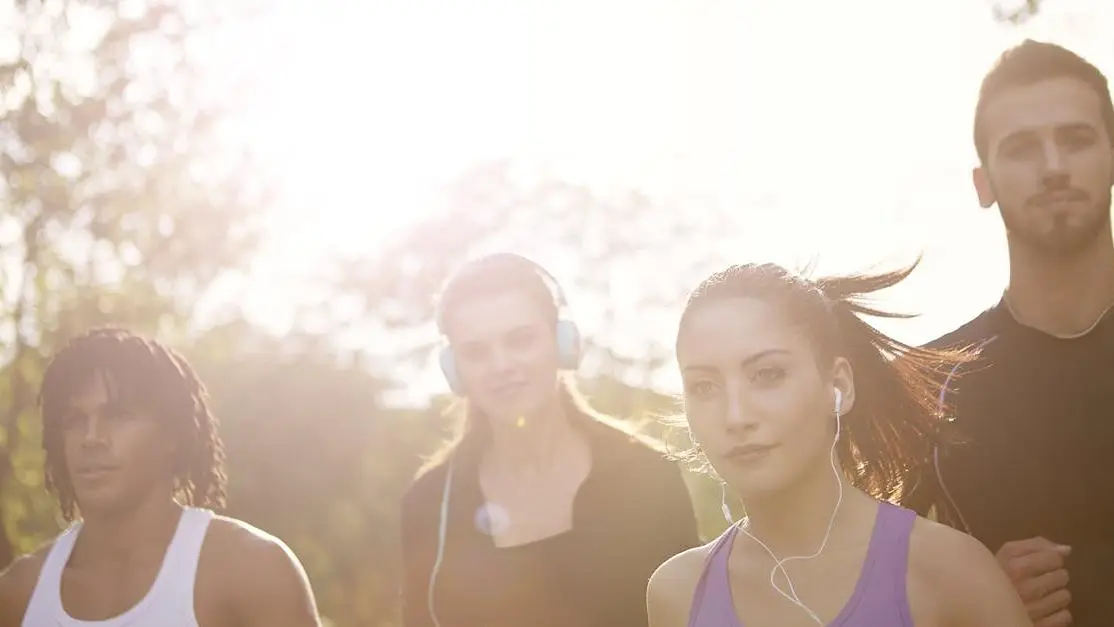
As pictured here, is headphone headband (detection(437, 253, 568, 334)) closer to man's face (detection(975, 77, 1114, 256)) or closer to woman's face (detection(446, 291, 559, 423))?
woman's face (detection(446, 291, 559, 423))

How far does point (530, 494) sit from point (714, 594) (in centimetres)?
203

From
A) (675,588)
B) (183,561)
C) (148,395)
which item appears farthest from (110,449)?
(675,588)

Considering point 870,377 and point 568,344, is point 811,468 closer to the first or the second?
point 870,377

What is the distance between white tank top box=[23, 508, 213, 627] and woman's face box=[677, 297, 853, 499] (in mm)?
2289

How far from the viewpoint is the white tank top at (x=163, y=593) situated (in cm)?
547

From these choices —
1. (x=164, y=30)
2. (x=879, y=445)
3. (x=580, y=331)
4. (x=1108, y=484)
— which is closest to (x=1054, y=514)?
(x=1108, y=484)

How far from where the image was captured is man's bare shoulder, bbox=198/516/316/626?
5.41 m

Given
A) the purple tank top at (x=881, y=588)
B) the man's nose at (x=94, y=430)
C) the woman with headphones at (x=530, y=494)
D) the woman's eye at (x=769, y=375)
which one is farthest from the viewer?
the woman with headphones at (x=530, y=494)

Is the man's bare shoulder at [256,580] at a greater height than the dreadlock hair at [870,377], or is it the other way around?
the dreadlock hair at [870,377]

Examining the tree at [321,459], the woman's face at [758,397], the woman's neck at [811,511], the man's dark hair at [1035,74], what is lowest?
the tree at [321,459]

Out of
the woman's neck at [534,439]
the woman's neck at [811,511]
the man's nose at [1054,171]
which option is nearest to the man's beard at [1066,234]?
the man's nose at [1054,171]

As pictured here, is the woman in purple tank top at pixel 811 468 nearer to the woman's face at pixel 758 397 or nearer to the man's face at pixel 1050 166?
the woman's face at pixel 758 397

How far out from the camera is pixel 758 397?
4141mm

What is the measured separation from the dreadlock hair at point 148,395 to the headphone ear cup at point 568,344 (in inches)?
61.0
